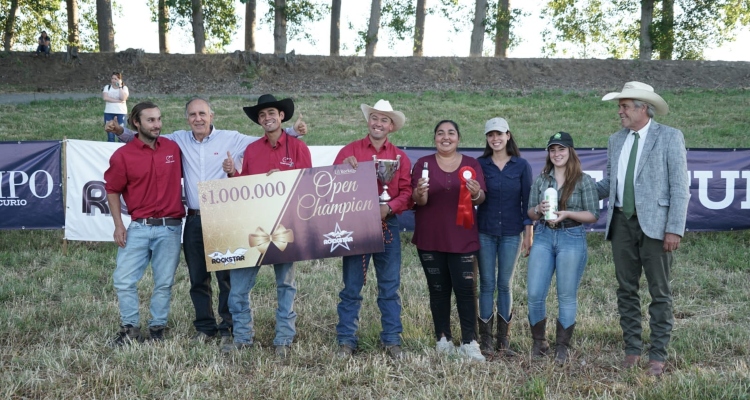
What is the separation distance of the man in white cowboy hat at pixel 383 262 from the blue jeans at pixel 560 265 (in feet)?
3.70

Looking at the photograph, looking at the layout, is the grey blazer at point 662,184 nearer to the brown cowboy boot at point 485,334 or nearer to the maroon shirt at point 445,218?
the maroon shirt at point 445,218

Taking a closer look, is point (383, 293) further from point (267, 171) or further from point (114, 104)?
point (114, 104)

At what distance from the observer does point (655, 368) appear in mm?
5223

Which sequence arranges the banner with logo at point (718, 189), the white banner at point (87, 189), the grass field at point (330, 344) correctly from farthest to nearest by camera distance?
the white banner at point (87, 189), the banner with logo at point (718, 189), the grass field at point (330, 344)

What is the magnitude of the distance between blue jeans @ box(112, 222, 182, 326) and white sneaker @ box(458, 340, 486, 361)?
262cm

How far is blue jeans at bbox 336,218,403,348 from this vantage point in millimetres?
5777

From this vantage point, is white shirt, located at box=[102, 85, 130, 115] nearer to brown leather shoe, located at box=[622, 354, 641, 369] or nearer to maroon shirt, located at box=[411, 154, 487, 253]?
maroon shirt, located at box=[411, 154, 487, 253]

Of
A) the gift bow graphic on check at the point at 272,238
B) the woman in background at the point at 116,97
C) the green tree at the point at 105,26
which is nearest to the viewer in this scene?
the gift bow graphic on check at the point at 272,238

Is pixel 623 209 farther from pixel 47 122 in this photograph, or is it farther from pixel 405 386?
pixel 47 122

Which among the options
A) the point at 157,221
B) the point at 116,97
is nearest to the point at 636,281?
the point at 157,221

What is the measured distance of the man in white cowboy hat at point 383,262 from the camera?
576 centimetres

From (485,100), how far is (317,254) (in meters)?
17.5

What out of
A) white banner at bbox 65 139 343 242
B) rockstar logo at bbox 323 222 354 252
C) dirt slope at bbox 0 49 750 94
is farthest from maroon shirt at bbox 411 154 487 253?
dirt slope at bbox 0 49 750 94

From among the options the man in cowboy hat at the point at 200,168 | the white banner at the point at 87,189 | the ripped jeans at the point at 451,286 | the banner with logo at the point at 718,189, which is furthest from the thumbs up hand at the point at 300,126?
the white banner at the point at 87,189
